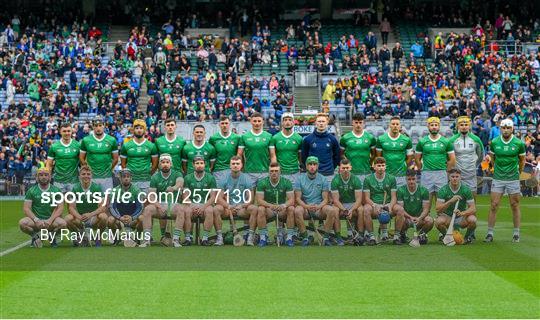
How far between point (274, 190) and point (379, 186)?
1756 millimetres

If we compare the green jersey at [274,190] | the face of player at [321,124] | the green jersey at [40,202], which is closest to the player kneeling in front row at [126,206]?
the green jersey at [40,202]

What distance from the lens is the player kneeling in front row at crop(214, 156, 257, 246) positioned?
18656mm

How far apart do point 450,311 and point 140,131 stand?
8871 mm

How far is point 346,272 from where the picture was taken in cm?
1502

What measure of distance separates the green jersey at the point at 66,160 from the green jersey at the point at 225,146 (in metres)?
2.33

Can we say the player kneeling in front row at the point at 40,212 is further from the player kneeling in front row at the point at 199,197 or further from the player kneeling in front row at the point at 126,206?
the player kneeling in front row at the point at 199,197

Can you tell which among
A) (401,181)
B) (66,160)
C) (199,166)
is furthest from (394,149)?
(66,160)

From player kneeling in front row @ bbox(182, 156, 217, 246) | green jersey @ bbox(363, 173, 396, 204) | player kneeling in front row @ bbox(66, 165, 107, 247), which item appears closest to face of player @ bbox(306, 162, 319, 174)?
green jersey @ bbox(363, 173, 396, 204)

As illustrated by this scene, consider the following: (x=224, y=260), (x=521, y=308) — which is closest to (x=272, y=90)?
(x=224, y=260)

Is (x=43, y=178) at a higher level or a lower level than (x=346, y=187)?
higher

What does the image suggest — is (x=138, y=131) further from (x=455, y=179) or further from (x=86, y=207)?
(x=455, y=179)

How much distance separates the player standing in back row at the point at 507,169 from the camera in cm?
1925

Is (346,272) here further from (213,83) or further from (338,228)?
(213,83)

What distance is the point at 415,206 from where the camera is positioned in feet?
62.1
